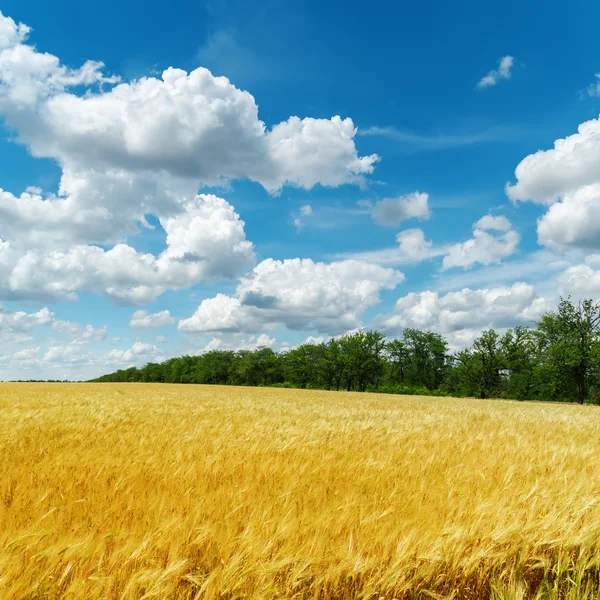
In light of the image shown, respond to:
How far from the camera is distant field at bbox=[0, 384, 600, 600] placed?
213cm

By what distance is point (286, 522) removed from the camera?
2723mm

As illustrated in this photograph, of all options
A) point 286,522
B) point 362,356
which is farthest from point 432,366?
point 286,522

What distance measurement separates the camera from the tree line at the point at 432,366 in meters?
44.9

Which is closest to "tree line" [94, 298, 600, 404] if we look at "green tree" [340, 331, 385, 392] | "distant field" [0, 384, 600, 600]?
"green tree" [340, 331, 385, 392]

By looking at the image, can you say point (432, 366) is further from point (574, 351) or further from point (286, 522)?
point (286, 522)

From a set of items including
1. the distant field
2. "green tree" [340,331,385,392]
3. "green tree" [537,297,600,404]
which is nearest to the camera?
the distant field

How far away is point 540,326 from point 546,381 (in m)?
9.47

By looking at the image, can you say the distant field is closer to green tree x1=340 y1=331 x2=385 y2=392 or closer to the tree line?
the tree line

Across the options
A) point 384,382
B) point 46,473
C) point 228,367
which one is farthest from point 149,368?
point 46,473

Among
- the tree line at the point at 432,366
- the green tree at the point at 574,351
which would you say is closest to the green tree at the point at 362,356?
the tree line at the point at 432,366

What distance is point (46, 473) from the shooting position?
3.86m

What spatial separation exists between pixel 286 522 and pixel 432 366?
87887 millimetres

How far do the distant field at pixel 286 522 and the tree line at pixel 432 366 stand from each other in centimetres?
4515

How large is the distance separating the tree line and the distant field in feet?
148
